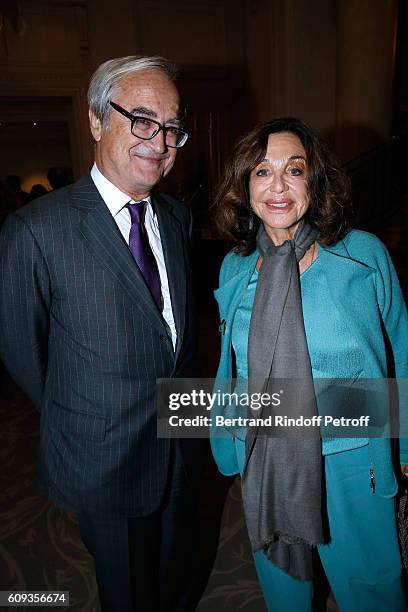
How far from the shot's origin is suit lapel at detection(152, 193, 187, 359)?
4.87ft

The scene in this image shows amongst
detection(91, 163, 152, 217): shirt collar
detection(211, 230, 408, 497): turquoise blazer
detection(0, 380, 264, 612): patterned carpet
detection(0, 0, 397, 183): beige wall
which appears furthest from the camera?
detection(0, 0, 397, 183): beige wall

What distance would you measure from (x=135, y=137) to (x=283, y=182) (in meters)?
0.48

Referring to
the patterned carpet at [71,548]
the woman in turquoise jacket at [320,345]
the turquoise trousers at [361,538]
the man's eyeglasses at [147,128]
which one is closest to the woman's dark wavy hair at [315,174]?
the woman in turquoise jacket at [320,345]

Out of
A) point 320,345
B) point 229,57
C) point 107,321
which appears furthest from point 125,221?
point 229,57

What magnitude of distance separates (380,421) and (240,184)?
34.7 inches

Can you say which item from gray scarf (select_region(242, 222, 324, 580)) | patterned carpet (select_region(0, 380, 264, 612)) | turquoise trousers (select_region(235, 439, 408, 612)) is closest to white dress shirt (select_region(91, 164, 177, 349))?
gray scarf (select_region(242, 222, 324, 580))

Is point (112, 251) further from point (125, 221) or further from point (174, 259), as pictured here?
point (174, 259)

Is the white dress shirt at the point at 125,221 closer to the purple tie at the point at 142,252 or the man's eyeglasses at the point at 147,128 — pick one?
the purple tie at the point at 142,252

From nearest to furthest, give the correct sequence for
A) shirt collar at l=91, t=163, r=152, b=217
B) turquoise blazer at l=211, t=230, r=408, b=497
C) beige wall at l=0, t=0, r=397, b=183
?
turquoise blazer at l=211, t=230, r=408, b=497 < shirt collar at l=91, t=163, r=152, b=217 < beige wall at l=0, t=0, r=397, b=183

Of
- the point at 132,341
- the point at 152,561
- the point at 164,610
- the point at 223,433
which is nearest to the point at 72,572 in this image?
the point at 164,610

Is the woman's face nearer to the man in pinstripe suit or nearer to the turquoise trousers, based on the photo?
the man in pinstripe suit

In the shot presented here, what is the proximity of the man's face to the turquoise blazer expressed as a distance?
18.8 inches

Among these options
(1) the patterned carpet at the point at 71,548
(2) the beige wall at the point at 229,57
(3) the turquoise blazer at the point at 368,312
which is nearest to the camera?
(3) the turquoise blazer at the point at 368,312

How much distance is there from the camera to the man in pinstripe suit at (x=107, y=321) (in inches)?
51.8
